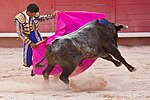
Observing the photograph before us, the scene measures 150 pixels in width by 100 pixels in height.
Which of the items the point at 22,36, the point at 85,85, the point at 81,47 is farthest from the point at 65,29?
the point at 85,85

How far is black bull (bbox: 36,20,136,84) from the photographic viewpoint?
5023mm

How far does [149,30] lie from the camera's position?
1086cm

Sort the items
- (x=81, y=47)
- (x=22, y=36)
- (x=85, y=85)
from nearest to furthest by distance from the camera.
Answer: (x=81, y=47), (x=85, y=85), (x=22, y=36)

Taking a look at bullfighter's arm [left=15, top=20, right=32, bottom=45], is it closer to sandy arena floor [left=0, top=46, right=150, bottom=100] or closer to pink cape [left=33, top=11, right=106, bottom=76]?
pink cape [left=33, top=11, right=106, bottom=76]

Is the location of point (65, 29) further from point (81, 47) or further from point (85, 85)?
point (85, 85)

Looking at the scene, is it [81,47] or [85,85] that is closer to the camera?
[81,47]

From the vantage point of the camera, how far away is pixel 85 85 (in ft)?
17.6

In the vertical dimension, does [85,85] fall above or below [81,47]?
below

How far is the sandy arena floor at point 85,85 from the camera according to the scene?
4.70 meters

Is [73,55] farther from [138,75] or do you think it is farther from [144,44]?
[144,44]

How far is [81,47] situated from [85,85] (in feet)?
1.56

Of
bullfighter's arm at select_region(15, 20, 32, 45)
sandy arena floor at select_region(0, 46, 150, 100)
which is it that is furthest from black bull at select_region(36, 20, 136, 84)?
bullfighter's arm at select_region(15, 20, 32, 45)

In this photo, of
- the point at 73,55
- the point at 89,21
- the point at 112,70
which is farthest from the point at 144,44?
the point at 73,55

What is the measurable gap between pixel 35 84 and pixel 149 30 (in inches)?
224
